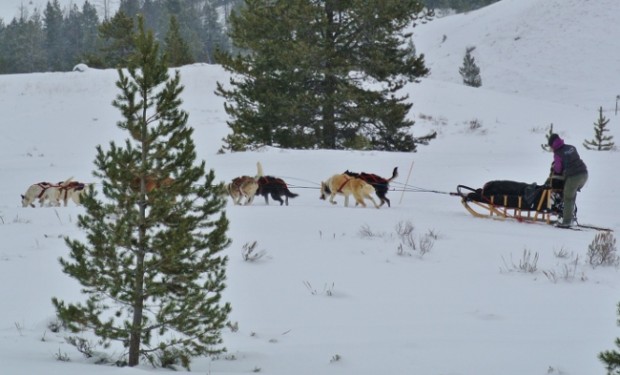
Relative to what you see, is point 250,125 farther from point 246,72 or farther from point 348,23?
point 348,23

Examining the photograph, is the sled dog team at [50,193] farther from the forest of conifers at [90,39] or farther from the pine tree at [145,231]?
the forest of conifers at [90,39]

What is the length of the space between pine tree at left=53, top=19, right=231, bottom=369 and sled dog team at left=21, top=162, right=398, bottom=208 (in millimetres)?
6462

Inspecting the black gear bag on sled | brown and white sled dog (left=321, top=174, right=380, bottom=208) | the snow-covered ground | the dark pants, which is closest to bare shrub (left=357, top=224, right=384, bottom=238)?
the snow-covered ground

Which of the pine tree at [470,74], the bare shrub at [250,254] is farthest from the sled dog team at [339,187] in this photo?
the pine tree at [470,74]

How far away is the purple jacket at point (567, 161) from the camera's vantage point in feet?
31.5

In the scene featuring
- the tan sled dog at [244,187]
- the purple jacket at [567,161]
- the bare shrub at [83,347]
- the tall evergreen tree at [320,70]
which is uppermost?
the tall evergreen tree at [320,70]

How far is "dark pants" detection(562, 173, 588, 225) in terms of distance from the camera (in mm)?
9570

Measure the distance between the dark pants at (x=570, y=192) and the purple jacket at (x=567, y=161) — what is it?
0.08 meters

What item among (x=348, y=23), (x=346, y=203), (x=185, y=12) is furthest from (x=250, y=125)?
(x=185, y=12)

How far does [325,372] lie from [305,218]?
5075 mm

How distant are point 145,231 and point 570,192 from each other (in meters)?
7.68

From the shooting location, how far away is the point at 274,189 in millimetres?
10969

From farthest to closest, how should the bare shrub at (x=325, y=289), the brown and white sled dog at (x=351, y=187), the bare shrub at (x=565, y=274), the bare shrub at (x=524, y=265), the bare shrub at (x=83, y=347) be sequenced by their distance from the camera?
the brown and white sled dog at (x=351, y=187), the bare shrub at (x=524, y=265), the bare shrub at (x=565, y=274), the bare shrub at (x=325, y=289), the bare shrub at (x=83, y=347)

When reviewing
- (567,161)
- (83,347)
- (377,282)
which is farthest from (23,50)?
(83,347)
